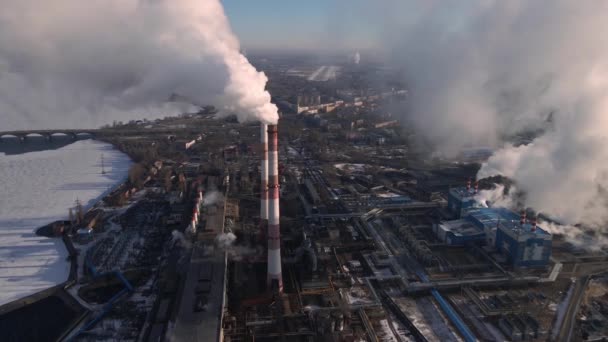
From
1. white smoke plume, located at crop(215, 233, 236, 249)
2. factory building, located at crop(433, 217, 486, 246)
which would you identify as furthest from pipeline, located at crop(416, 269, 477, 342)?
white smoke plume, located at crop(215, 233, 236, 249)

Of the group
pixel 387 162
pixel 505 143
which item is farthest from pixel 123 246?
pixel 505 143

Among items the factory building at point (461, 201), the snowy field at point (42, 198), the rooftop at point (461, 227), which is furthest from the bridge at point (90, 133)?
the rooftop at point (461, 227)

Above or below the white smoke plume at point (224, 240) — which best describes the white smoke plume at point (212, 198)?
above

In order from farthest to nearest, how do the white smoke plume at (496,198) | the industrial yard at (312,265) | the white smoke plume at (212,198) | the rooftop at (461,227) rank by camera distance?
the white smoke plume at (212,198) → the white smoke plume at (496,198) → the rooftop at (461,227) → the industrial yard at (312,265)

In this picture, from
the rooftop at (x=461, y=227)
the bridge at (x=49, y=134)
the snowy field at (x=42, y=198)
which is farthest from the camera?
the bridge at (x=49, y=134)

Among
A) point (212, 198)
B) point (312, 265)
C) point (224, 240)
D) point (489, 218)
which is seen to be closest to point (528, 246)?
point (489, 218)

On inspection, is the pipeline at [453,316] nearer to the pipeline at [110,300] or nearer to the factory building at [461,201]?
the factory building at [461,201]

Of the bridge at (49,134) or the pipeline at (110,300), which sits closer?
the pipeline at (110,300)
